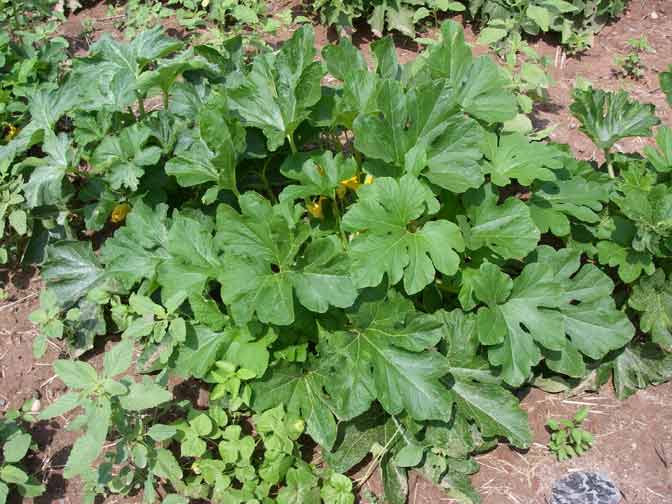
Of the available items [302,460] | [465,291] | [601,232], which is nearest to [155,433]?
[302,460]

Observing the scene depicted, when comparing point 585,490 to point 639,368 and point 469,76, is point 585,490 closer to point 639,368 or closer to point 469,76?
point 639,368

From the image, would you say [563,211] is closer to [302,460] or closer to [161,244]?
[302,460]

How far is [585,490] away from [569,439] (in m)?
0.28

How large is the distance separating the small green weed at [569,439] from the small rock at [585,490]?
0.11 m

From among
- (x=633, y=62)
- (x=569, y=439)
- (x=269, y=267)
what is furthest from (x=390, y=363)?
(x=633, y=62)

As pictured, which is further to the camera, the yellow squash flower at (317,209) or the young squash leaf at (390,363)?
the yellow squash flower at (317,209)

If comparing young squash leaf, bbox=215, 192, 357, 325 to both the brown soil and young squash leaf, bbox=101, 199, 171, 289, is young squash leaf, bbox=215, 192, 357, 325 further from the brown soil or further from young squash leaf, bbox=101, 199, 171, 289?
the brown soil

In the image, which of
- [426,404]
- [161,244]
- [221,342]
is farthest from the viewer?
[161,244]

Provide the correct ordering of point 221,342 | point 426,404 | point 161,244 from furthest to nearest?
point 161,244
point 221,342
point 426,404

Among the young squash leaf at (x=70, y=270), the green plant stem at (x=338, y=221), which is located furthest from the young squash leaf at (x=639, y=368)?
the young squash leaf at (x=70, y=270)

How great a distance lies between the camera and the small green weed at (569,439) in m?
3.13

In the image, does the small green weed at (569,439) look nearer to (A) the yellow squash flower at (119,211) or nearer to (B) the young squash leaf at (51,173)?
(A) the yellow squash flower at (119,211)

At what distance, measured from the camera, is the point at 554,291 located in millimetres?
2885

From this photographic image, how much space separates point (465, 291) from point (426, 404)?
0.56 metres
